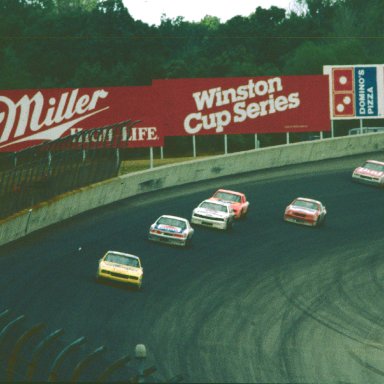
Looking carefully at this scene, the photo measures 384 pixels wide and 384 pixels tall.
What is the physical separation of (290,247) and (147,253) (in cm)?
554

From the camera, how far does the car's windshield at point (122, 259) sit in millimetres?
32719

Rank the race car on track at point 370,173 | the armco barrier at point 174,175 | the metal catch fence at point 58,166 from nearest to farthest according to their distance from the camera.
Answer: the metal catch fence at point 58,166 < the armco barrier at point 174,175 < the race car on track at point 370,173

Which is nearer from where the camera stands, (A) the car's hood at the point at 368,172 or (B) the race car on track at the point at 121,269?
(B) the race car on track at the point at 121,269

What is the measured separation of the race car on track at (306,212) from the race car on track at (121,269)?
10598 mm

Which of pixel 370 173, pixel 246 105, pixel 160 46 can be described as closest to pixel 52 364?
pixel 370 173

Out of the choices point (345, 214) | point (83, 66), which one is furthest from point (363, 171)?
point (83, 66)

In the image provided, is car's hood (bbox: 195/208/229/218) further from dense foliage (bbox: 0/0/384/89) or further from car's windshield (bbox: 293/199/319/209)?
dense foliage (bbox: 0/0/384/89)

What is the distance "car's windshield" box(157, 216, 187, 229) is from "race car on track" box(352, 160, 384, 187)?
1389cm

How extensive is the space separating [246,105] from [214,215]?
14568 mm

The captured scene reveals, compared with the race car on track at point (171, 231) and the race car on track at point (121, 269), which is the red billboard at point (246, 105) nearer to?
the race car on track at point (171, 231)

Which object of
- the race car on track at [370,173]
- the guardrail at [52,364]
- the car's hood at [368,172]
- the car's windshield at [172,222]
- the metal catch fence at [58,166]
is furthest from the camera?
the car's hood at [368,172]

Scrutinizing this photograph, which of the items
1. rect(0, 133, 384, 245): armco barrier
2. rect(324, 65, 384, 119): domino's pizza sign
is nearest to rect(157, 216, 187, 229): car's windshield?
rect(0, 133, 384, 245): armco barrier

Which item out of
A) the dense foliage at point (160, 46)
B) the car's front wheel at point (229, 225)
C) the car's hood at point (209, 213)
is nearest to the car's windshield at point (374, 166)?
the car's front wheel at point (229, 225)

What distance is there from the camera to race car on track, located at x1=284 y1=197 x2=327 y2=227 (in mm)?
41844
